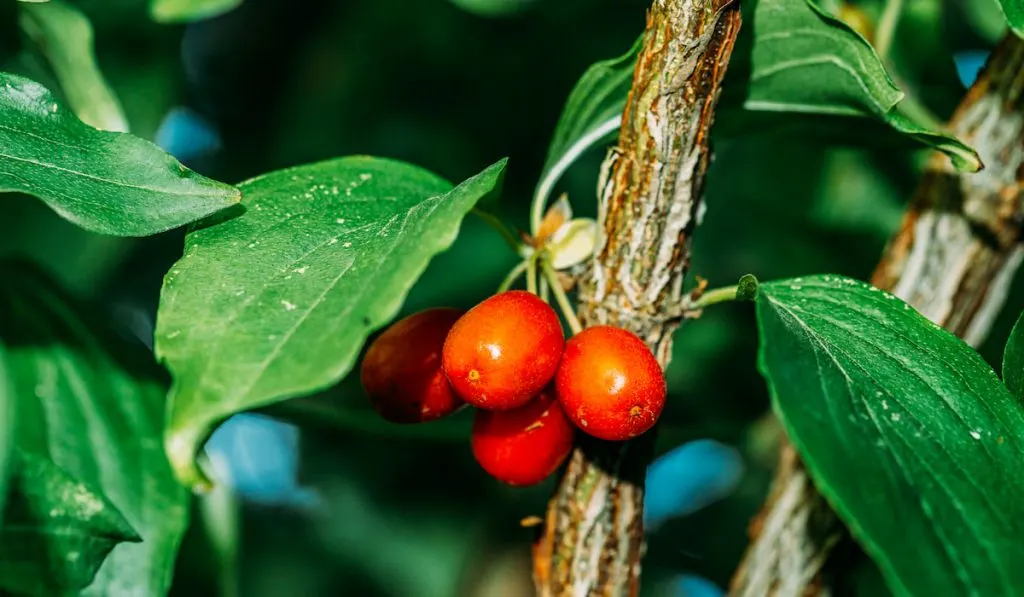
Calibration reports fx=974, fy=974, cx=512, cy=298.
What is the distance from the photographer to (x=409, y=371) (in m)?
0.79

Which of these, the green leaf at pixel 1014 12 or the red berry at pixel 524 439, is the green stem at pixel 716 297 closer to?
the red berry at pixel 524 439

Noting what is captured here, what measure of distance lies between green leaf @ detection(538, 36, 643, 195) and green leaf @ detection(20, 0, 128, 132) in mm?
539

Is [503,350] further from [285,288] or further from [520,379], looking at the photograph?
[285,288]

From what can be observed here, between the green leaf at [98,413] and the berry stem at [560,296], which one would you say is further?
the green leaf at [98,413]

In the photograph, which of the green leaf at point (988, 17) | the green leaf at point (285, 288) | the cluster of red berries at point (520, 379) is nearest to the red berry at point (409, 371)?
the cluster of red berries at point (520, 379)

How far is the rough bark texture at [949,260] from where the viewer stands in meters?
0.99

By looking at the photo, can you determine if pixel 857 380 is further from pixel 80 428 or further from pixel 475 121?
pixel 475 121

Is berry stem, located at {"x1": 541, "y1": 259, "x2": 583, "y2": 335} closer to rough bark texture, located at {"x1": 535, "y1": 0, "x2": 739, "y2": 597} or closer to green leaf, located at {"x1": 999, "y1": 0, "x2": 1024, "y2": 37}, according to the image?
rough bark texture, located at {"x1": 535, "y1": 0, "x2": 739, "y2": 597}

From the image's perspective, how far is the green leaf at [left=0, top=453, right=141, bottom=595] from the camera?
2.71 ft

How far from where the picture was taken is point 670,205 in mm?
787

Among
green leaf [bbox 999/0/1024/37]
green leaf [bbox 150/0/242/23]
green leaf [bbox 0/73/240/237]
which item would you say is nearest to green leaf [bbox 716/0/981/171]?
green leaf [bbox 999/0/1024/37]

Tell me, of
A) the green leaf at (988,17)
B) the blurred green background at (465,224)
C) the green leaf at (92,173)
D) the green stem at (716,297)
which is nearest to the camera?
the green leaf at (92,173)

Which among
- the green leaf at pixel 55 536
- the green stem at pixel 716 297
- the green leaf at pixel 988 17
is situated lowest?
the green leaf at pixel 55 536

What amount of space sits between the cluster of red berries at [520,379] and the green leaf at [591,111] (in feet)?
0.62
